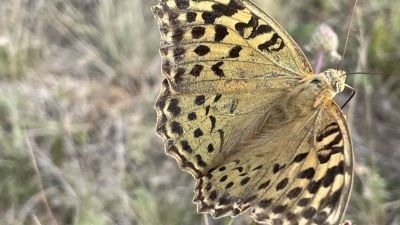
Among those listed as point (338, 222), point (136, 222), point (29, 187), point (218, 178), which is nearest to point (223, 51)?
point (218, 178)

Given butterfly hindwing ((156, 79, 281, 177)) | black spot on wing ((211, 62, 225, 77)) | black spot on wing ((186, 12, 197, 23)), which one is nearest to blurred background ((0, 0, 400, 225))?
butterfly hindwing ((156, 79, 281, 177))

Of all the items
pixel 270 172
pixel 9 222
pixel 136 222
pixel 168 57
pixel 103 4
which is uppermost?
pixel 103 4

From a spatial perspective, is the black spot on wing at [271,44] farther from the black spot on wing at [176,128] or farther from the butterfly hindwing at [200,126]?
the black spot on wing at [176,128]

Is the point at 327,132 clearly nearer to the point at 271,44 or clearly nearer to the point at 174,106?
the point at 271,44

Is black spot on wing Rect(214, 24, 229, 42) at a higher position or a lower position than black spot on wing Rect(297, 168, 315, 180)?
higher

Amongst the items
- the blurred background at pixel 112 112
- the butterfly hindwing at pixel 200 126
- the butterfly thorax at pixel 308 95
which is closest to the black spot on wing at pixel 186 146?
the butterfly hindwing at pixel 200 126

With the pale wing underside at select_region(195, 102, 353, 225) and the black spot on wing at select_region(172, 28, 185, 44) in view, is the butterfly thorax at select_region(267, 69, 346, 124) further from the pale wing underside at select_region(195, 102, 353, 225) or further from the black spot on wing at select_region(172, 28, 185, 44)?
the black spot on wing at select_region(172, 28, 185, 44)

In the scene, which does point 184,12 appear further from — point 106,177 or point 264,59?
point 106,177
